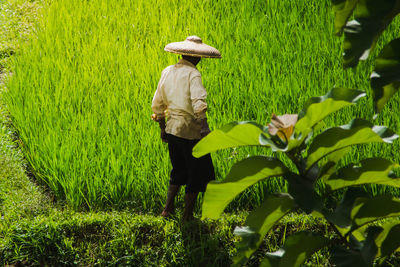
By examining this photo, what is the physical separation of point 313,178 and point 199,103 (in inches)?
59.8

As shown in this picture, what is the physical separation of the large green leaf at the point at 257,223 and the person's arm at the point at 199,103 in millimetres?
1473

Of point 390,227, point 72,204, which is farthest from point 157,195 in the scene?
point 390,227

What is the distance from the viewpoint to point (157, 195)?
380 cm

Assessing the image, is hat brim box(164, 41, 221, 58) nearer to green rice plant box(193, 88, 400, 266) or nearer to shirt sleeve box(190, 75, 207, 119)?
shirt sleeve box(190, 75, 207, 119)

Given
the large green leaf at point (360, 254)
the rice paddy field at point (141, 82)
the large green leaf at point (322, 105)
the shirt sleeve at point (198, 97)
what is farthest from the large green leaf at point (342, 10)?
the shirt sleeve at point (198, 97)

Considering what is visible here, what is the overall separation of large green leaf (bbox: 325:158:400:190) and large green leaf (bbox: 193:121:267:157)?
277mm

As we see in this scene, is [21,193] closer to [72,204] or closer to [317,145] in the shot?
[72,204]

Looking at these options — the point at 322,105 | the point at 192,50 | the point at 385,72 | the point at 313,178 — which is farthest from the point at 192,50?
the point at 385,72

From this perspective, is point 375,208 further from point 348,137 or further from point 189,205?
point 189,205

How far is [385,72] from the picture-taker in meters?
1.53

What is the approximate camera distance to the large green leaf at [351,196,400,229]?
172 centimetres

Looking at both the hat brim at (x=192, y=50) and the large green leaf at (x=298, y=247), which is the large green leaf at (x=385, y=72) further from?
the hat brim at (x=192, y=50)

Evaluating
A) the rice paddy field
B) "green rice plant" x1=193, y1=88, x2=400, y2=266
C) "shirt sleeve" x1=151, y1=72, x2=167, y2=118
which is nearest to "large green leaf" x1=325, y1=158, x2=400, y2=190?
"green rice plant" x1=193, y1=88, x2=400, y2=266

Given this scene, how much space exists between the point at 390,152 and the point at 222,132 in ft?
8.22
